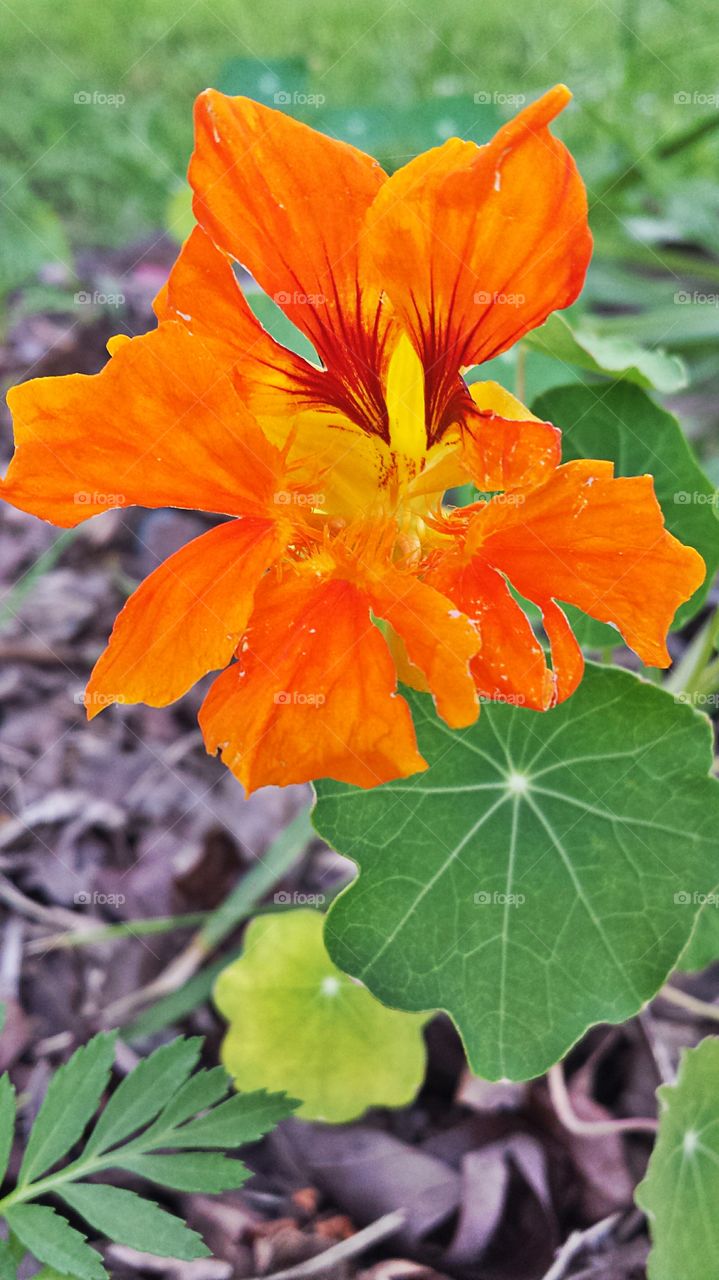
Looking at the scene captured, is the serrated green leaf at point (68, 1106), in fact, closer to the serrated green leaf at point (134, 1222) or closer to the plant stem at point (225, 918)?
the serrated green leaf at point (134, 1222)

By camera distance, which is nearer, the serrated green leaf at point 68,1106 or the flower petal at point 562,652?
the flower petal at point 562,652

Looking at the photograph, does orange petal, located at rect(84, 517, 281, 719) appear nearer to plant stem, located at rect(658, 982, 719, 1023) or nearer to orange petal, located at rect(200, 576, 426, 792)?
orange petal, located at rect(200, 576, 426, 792)

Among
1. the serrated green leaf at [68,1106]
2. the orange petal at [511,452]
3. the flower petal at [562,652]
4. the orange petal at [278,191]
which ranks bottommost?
the serrated green leaf at [68,1106]

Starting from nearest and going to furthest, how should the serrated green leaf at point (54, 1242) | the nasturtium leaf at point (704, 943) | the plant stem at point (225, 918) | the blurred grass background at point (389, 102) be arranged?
the serrated green leaf at point (54, 1242)
the nasturtium leaf at point (704, 943)
the plant stem at point (225, 918)
the blurred grass background at point (389, 102)

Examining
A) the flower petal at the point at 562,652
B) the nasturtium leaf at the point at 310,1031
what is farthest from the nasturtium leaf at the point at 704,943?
the flower petal at the point at 562,652

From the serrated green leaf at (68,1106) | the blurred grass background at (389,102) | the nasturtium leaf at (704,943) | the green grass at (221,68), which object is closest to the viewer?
the serrated green leaf at (68,1106)

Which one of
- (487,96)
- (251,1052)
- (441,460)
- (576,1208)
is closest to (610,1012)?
(576,1208)

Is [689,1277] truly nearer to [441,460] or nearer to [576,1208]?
[576,1208]

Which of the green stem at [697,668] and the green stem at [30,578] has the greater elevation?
the green stem at [30,578]
